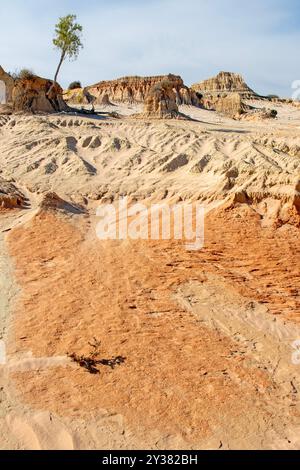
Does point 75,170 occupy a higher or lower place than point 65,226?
higher

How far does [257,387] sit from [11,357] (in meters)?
3.82

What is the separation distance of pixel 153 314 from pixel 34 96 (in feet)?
68.2

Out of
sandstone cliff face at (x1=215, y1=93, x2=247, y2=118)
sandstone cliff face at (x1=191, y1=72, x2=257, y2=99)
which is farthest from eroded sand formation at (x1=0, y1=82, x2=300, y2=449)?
sandstone cliff face at (x1=191, y1=72, x2=257, y2=99)

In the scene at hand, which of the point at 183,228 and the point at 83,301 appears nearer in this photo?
the point at 83,301

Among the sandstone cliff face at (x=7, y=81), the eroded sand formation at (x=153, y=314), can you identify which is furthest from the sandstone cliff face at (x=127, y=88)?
the eroded sand formation at (x=153, y=314)

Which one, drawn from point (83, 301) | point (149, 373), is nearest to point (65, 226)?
point (83, 301)

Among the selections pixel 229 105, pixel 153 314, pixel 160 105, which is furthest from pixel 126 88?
pixel 153 314

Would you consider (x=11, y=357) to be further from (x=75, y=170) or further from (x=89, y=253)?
(x=75, y=170)

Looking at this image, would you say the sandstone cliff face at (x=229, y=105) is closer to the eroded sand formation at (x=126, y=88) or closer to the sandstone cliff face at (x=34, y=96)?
the eroded sand formation at (x=126, y=88)

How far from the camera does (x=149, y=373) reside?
720 centimetres

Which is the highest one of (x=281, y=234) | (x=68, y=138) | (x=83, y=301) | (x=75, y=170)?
(x=68, y=138)

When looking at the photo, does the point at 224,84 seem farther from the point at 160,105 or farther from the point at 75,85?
the point at 160,105

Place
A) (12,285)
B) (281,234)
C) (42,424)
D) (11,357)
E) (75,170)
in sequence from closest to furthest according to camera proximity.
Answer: (42,424), (11,357), (12,285), (281,234), (75,170)

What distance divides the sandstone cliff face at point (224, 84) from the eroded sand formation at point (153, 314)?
69657 mm
